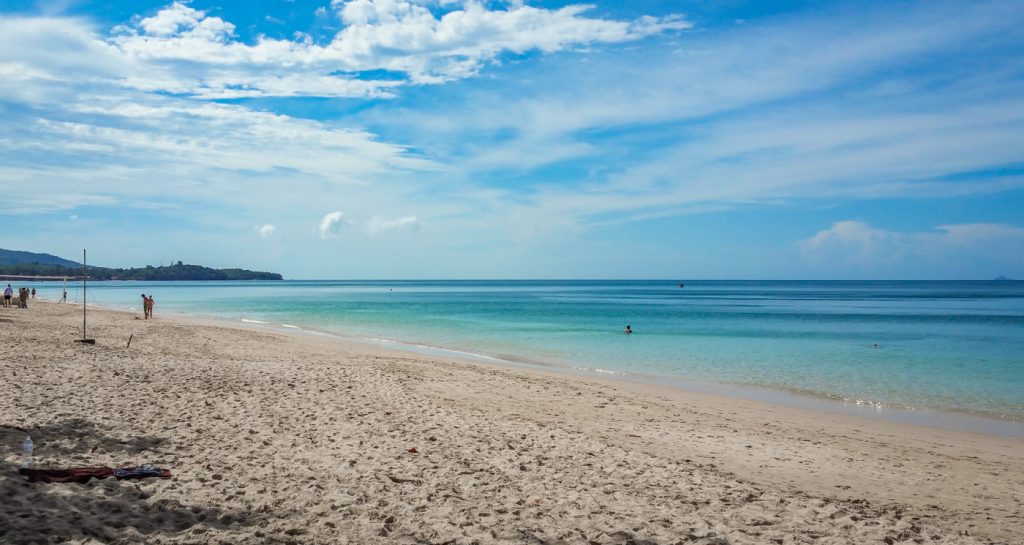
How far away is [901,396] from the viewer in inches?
644

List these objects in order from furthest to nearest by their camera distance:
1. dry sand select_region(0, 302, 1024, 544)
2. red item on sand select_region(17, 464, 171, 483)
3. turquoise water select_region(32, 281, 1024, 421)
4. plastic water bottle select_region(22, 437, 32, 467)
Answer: turquoise water select_region(32, 281, 1024, 421) < plastic water bottle select_region(22, 437, 32, 467) < red item on sand select_region(17, 464, 171, 483) < dry sand select_region(0, 302, 1024, 544)

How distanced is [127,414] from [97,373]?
447 cm

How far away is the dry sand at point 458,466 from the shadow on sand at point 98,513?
0.02 meters

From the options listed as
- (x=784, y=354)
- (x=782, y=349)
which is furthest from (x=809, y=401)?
(x=782, y=349)

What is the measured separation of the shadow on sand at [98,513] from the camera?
16.7 ft

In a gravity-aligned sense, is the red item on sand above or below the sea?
above

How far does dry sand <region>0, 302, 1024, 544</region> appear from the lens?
19.1 ft

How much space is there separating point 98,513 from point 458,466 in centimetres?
378

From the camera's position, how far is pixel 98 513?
5.55 meters

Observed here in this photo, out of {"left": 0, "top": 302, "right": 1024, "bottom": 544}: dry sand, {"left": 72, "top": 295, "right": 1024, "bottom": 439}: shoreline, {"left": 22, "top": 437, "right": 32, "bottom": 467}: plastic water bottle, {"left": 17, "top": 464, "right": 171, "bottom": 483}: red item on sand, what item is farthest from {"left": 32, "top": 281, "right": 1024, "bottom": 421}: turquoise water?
{"left": 22, "top": 437, "right": 32, "bottom": 467}: plastic water bottle

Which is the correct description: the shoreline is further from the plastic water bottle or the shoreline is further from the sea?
the plastic water bottle

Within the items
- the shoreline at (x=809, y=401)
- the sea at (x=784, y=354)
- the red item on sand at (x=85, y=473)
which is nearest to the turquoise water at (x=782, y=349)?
the sea at (x=784, y=354)

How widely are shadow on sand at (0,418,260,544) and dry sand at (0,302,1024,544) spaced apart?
2cm

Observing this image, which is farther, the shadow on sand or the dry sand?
the dry sand
